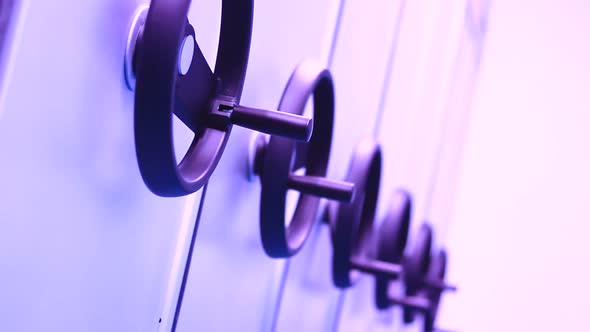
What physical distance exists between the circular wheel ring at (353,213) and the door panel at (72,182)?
256 mm

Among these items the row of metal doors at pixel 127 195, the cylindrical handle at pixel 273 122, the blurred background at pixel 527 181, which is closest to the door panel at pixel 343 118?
the row of metal doors at pixel 127 195

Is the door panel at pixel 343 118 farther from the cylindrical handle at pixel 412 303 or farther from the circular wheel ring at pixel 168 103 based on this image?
the circular wheel ring at pixel 168 103

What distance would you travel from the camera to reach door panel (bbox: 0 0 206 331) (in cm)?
19

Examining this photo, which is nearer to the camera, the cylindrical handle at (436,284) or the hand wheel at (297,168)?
the hand wheel at (297,168)

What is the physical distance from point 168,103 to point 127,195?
69 millimetres

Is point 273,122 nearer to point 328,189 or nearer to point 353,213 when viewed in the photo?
point 328,189

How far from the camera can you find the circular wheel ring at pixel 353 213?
1.67 ft

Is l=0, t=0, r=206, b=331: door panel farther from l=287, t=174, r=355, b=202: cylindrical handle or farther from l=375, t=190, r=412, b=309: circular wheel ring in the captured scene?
l=375, t=190, r=412, b=309: circular wheel ring

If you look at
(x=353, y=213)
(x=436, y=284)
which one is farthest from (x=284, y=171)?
(x=436, y=284)

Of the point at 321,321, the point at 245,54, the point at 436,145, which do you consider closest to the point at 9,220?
the point at 245,54

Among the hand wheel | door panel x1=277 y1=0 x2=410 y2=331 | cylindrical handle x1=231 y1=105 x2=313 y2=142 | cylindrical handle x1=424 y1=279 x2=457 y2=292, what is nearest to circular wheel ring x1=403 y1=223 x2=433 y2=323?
cylindrical handle x1=424 y1=279 x2=457 y2=292

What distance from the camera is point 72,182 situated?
22 cm

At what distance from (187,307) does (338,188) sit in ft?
0.47

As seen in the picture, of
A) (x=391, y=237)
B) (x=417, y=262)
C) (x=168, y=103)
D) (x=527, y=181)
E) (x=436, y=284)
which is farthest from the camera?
(x=527, y=181)
